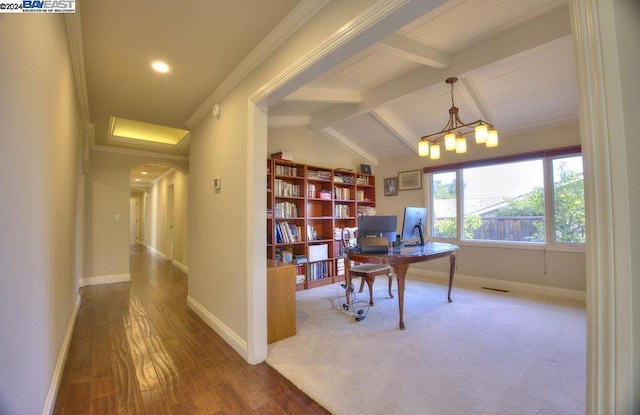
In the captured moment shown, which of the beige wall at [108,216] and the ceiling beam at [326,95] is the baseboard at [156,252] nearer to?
the beige wall at [108,216]

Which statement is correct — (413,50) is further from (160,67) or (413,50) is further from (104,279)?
(104,279)

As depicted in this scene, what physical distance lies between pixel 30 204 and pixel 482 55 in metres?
3.48

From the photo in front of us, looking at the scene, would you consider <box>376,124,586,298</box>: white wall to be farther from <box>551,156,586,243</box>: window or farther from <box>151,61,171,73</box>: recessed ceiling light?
<box>151,61,171,73</box>: recessed ceiling light

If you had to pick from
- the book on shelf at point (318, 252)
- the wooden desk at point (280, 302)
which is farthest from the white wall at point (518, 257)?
the wooden desk at point (280, 302)

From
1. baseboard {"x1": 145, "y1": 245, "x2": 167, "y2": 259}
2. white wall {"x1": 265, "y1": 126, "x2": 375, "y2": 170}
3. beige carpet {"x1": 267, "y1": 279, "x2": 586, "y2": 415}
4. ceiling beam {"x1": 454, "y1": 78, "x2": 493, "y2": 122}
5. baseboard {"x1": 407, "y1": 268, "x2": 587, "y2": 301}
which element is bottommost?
beige carpet {"x1": 267, "y1": 279, "x2": 586, "y2": 415}

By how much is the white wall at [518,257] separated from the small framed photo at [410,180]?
0.08 m

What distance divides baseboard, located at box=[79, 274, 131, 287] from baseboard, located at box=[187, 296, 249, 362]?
2332 millimetres

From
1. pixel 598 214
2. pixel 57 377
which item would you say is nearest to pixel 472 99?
pixel 598 214

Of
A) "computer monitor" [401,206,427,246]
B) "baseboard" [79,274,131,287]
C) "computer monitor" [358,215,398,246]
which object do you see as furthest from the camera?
"baseboard" [79,274,131,287]

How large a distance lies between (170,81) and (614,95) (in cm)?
289

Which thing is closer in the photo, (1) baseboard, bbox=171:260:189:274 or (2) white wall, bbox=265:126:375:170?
(2) white wall, bbox=265:126:375:170

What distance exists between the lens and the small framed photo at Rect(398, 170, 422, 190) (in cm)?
483

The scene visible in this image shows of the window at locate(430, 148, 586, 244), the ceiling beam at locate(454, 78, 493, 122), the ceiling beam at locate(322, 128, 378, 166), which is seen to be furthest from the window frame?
the ceiling beam at locate(322, 128, 378, 166)

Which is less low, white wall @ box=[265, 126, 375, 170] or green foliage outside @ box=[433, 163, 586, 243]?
white wall @ box=[265, 126, 375, 170]
